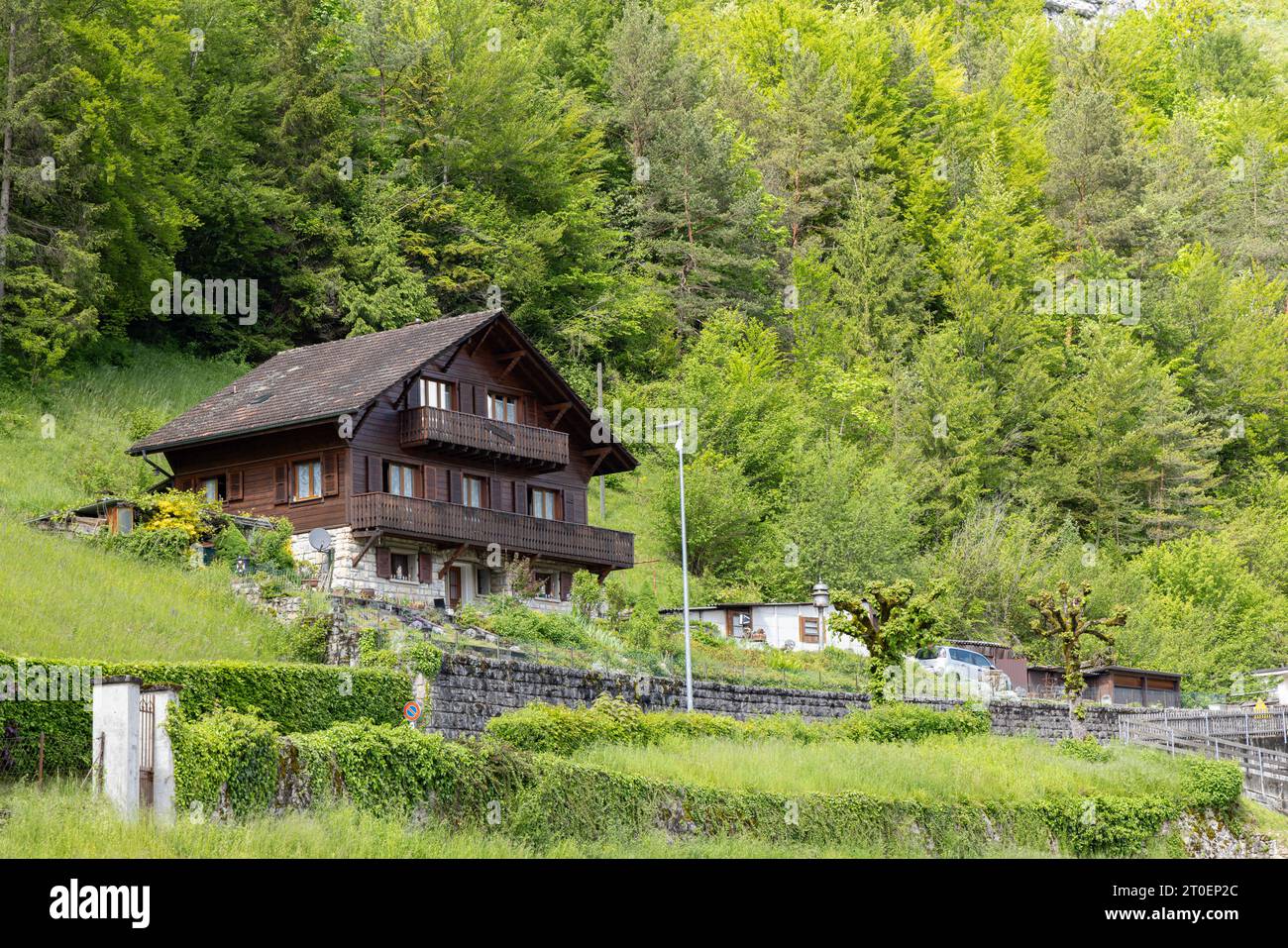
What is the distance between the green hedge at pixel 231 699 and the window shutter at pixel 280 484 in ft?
52.4

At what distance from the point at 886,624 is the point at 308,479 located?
54.1ft

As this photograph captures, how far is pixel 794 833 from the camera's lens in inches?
Result: 1129

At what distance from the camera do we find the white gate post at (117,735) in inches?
807

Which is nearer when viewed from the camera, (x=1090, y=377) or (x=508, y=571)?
(x=508, y=571)

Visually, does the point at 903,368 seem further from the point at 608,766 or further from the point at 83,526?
the point at 608,766

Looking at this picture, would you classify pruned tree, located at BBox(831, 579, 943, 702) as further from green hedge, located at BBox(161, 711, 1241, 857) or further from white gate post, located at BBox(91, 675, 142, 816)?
white gate post, located at BBox(91, 675, 142, 816)

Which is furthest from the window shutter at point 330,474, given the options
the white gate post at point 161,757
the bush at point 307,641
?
the white gate post at point 161,757

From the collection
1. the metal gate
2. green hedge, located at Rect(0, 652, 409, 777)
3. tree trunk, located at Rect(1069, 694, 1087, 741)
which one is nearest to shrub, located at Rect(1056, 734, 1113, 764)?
tree trunk, located at Rect(1069, 694, 1087, 741)

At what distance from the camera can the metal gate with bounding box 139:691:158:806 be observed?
2088 cm

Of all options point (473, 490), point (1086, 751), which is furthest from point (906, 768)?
point (473, 490)

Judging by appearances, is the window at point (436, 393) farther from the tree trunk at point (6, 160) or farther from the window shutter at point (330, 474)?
the tree trunk at point (6, 160)

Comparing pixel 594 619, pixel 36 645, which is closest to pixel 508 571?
pixel 594 619

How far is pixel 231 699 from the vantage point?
26.6 m

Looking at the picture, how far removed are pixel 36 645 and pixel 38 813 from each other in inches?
408
